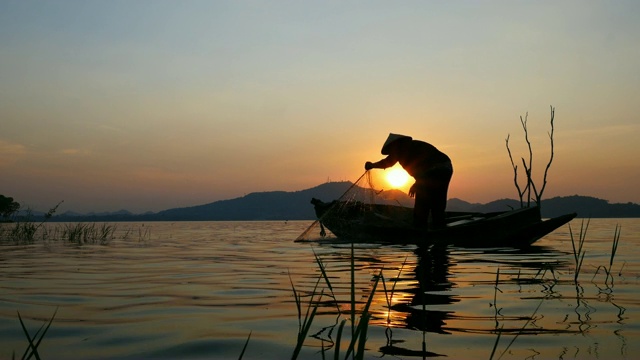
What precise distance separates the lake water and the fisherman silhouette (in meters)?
4.60

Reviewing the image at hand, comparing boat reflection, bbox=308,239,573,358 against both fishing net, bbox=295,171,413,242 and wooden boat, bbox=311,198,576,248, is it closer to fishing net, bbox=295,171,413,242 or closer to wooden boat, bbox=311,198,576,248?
wooden boat, bbox=311,198,576,248

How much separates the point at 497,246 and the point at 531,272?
5800 mm

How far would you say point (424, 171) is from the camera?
1460 cm

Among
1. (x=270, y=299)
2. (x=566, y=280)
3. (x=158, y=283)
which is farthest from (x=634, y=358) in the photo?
(x=158, y=283)

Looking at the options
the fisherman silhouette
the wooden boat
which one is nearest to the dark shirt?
the fisherman silhouette

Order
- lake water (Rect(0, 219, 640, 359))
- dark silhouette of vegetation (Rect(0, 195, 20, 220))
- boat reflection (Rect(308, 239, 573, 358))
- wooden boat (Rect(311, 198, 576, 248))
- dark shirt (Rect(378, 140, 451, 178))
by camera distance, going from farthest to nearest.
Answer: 1. dark silhouette of vegetation (Rect(0, 195, 20, 220))
2. dark shirt (Rect(378, 140, 451, 178))
3. wooden boat (Rect(311, 198, 576, 248))
4. boat reflection (Rect(308, 239, 573, 358))
5. lake water (Rect(0, 219, 640, 359))

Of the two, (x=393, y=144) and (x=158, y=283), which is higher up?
(x=393, y=144)

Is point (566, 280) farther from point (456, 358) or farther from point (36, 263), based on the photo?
point (36, 263)

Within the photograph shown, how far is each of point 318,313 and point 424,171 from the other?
32.2ft

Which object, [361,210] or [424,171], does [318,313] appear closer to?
[424,171]

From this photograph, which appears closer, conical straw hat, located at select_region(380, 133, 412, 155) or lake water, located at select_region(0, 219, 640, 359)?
lake water, located at select_region(0, 219, 640, 359)

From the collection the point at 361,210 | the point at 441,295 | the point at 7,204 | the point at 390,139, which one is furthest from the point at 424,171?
the point at 7,204

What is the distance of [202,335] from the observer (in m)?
4.43

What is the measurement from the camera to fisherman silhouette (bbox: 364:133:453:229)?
14.6m
